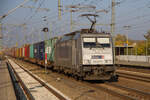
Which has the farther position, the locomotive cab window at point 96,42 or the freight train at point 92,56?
the locomotive cab window at point 96,42

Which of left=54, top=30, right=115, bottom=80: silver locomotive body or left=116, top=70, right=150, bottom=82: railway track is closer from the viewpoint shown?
left=54, top=30, right=115, bottom=80: silver locomotive body

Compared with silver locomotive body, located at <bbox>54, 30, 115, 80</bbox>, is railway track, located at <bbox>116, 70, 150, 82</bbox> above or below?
below

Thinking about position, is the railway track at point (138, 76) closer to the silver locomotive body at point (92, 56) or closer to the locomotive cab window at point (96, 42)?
the silver locomotive body at point (92, 56)

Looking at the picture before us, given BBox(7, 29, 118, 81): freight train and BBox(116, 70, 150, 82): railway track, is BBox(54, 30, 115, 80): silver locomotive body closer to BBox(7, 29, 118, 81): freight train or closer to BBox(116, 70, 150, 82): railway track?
BBox(7, 29, 118, 81): freight train

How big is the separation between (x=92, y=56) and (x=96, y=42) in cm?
109

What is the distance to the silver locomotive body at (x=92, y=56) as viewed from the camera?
13.6 metres

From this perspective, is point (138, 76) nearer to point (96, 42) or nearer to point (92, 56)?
point (96, 42)

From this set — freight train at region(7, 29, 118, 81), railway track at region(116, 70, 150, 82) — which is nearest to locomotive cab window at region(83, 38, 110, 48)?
freight train at region(7, 29, 118, 81)

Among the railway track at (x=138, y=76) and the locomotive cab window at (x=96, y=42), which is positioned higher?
the locomotive cab window at (x=96, y=42)

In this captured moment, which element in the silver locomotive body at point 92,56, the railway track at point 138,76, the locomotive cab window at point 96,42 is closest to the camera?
the silver locomotive body at point 92,56

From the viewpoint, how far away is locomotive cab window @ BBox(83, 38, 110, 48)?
46.3ft

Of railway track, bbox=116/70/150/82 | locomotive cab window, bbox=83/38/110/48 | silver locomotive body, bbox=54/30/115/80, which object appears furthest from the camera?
railway track, bbox=116/70/150/82

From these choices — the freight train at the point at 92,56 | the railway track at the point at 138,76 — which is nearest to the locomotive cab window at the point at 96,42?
the freight train at the point at 92,56

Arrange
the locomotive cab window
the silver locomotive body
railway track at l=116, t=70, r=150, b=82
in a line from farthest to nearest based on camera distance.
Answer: railway track at l=116, t=70, r=150, b=82 → the locomotive cab window → the silver locomotive body
